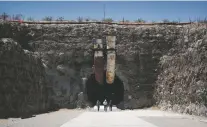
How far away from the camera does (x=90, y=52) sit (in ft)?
112

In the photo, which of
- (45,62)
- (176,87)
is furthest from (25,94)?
(176,87)

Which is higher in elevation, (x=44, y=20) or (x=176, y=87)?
(x=44, y=20)

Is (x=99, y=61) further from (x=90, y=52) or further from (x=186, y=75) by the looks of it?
(x=186, y=75)

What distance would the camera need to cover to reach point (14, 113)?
20.4m

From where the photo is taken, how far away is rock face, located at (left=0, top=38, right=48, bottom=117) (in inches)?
800

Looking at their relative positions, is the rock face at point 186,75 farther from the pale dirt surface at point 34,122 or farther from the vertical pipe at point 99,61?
the pale dirt surface at point 34,122

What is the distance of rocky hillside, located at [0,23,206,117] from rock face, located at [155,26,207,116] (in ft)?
0.55

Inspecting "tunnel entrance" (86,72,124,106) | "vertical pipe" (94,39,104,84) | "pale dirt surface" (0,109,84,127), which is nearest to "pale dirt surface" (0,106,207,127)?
"pale dirt surface" (0,109,84,127)

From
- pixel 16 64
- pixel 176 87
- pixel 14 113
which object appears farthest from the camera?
pixel 176 87

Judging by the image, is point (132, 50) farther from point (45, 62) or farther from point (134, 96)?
point (45, 62)

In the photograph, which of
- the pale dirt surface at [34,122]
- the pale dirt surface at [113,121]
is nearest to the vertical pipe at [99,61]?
the pale dirt surface at [113,121]

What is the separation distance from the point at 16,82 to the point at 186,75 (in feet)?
47.7

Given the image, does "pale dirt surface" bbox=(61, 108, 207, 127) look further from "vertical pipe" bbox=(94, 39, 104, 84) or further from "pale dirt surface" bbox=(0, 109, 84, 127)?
"vertical pipe" bbox=(94, 39, 104, 84)

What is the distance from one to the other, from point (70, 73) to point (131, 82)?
22.0 ft
